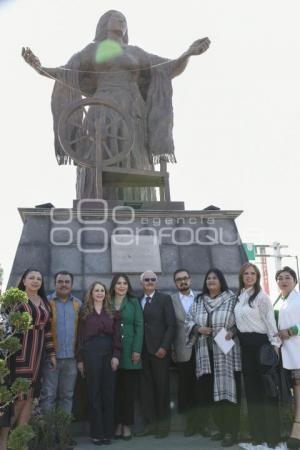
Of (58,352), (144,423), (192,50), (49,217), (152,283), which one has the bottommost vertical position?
(144,423)

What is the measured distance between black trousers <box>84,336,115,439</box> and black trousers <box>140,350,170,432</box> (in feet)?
1.19

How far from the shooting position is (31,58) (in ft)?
23.8

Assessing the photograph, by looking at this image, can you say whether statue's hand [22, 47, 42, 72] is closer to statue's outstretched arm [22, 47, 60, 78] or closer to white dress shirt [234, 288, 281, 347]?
statue's outstretched arm [22, 47, 60, 78]

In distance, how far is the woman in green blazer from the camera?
4266 millimetres

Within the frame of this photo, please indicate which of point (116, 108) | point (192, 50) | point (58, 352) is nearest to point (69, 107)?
point (116, 108)

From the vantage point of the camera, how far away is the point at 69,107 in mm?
6641

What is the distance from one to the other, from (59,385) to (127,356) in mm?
610

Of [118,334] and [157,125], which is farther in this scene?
[157,125]

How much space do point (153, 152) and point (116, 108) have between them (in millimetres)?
1034

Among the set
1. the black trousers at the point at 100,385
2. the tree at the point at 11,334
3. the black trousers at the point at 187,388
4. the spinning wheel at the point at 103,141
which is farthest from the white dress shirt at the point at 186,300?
the spinning wheel at the point at 103,141

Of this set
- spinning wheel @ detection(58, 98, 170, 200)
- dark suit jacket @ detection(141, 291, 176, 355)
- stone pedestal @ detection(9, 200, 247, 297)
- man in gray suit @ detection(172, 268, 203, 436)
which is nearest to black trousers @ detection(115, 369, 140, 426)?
dark suit jacket @ detection(141, 291, 176, 355)

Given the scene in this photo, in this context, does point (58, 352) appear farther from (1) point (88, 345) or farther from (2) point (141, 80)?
(2) point (141, 80)

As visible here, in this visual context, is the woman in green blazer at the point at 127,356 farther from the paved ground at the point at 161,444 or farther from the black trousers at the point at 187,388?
the black trousers at the point at 187,388

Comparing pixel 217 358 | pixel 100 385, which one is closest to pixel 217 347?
pixel 217 358
